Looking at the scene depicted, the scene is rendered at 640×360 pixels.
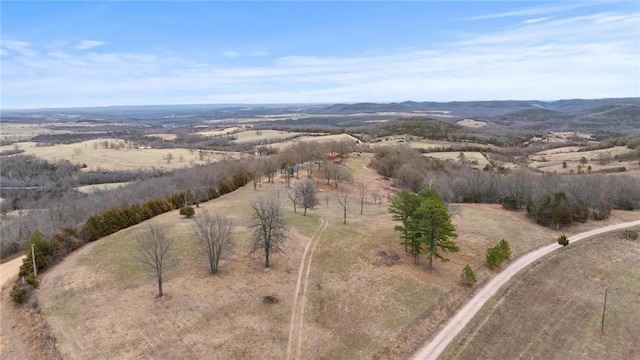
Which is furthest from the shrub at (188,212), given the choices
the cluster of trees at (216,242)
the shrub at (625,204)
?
the shrub at (625,204)

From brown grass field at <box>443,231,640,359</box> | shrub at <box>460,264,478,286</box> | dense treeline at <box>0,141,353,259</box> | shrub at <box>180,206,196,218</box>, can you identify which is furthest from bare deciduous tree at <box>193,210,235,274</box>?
shrub at <box>460,264,478,286</box>

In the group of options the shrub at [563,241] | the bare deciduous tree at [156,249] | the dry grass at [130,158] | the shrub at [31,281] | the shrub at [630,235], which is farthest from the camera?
the dry grass at [130,158]

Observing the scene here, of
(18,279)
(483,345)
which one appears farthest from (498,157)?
(18,279)

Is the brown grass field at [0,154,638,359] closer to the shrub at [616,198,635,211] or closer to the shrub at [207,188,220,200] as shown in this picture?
the shrub at [207,188,220,200]

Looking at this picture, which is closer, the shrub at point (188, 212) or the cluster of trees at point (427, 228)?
the cluster of trees at point (427, 228)

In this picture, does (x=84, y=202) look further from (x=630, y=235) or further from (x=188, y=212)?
(x=630, y=235)

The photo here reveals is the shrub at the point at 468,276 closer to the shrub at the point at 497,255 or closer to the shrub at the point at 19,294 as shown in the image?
the shrub at the point at 497,255

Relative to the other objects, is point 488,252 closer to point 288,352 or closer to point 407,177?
point 288,352
